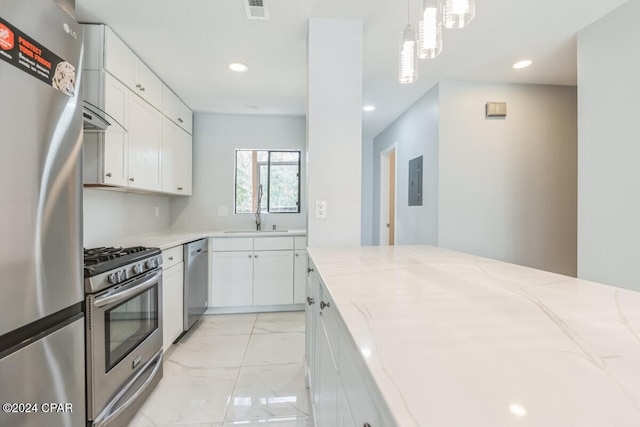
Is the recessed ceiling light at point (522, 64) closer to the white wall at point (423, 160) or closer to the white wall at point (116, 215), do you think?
the white wall at point (423, 160)

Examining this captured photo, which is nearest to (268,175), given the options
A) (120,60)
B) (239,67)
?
(239,67)

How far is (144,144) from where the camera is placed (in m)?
2.37

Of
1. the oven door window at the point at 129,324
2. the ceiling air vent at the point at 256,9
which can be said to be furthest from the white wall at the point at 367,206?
the oven door window at the point at 129,324

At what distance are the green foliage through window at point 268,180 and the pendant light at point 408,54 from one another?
8.43 feet

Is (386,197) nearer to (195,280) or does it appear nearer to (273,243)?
(273,243)

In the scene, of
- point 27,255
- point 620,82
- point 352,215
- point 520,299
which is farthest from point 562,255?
point 27,255

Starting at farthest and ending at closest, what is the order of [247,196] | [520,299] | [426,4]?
[247,196]
[426,4]
[520,299]

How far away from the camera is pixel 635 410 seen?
341 mm

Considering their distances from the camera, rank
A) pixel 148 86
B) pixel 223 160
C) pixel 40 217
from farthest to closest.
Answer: pixel 223 160, pixel 148 86, pixel 40 217

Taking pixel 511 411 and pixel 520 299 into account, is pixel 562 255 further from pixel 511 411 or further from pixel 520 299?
pixel 511 411

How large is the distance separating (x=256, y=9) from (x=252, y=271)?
2358 millimetres

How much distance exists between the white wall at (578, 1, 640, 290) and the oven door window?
9.70 feet

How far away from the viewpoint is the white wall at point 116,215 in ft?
7.05

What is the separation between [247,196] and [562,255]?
354 cm
